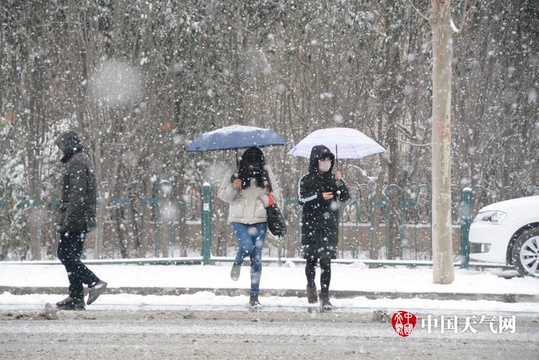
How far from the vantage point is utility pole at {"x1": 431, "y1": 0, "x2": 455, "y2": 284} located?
1199 centimetres

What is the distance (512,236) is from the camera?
1266cm

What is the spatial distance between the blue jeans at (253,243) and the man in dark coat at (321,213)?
546 mm

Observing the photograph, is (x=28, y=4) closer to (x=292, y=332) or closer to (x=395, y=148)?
(x=395, y=148)

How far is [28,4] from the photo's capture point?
18.8 m

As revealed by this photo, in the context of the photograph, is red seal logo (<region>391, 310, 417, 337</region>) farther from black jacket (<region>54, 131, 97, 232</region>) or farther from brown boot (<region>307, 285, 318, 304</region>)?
black jacket (<region>54, 131, 97, 232</region>)

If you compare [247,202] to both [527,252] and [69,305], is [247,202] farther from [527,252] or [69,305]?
[527,252]

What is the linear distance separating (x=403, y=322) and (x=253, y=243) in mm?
2224

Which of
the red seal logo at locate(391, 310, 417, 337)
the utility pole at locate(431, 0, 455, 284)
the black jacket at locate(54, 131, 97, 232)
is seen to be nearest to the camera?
the red seal logo at locate(391, 310, 417, 337)

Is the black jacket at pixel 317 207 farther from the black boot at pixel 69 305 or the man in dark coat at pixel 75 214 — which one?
the black boot at pixel 69 305

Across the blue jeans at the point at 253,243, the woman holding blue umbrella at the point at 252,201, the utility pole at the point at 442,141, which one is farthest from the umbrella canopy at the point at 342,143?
the blue jeans at the point at 253,243

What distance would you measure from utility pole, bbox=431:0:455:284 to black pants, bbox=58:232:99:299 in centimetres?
495

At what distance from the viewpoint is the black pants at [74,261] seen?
9.64 meters

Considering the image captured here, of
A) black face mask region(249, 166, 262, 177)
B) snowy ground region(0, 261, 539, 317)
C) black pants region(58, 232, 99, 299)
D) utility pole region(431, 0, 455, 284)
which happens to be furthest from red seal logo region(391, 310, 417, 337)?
black pants region(58, 232, 99, 299)

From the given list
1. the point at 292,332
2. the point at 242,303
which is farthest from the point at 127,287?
the point at 292,332
